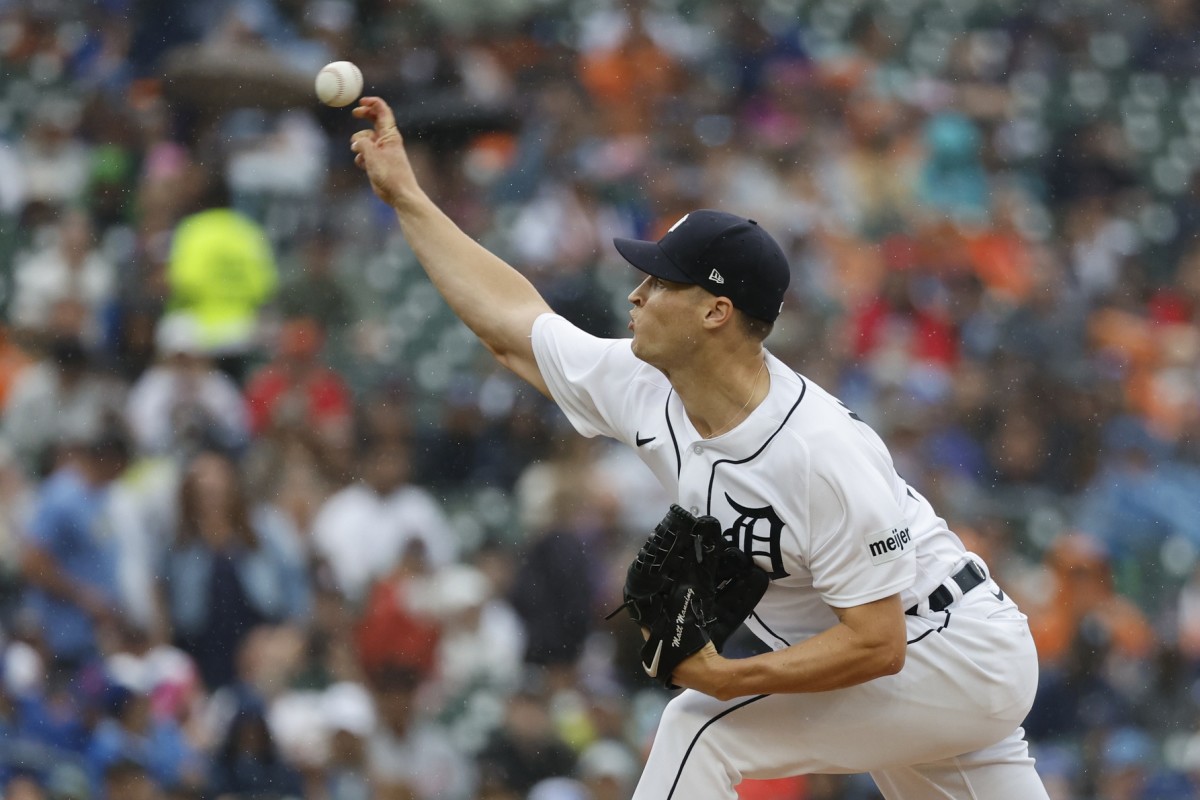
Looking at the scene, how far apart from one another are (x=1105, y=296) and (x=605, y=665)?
5141 mm

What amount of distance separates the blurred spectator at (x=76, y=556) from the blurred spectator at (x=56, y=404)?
0.27m

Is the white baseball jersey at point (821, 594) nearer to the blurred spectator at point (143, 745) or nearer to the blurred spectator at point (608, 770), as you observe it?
the blurred spectator at point (608, 770)

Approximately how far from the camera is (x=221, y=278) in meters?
9.14

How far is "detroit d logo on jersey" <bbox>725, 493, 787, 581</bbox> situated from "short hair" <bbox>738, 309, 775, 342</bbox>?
15.3 inches

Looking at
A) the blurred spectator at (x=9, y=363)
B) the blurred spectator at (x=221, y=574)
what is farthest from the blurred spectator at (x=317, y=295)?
the blurred spectator at (x=221, y=574)

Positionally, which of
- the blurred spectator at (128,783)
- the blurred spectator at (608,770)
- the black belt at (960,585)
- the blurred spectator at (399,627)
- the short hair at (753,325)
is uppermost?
the short hair at (753,325)

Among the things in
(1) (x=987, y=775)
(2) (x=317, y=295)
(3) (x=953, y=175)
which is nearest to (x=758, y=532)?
(1) (x=987, y=775)

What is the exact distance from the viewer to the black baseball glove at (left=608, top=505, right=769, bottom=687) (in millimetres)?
3549

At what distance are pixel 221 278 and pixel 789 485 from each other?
6226 millimetres

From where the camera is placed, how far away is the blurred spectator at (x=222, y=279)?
8.95m

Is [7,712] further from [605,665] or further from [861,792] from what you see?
[861,792]

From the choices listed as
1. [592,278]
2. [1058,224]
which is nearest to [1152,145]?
[1058,224]

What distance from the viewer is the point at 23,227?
9.73 m

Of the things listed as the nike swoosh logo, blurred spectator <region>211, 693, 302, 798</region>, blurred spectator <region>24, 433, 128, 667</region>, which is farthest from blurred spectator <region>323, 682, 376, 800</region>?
the nike swoosh logo
